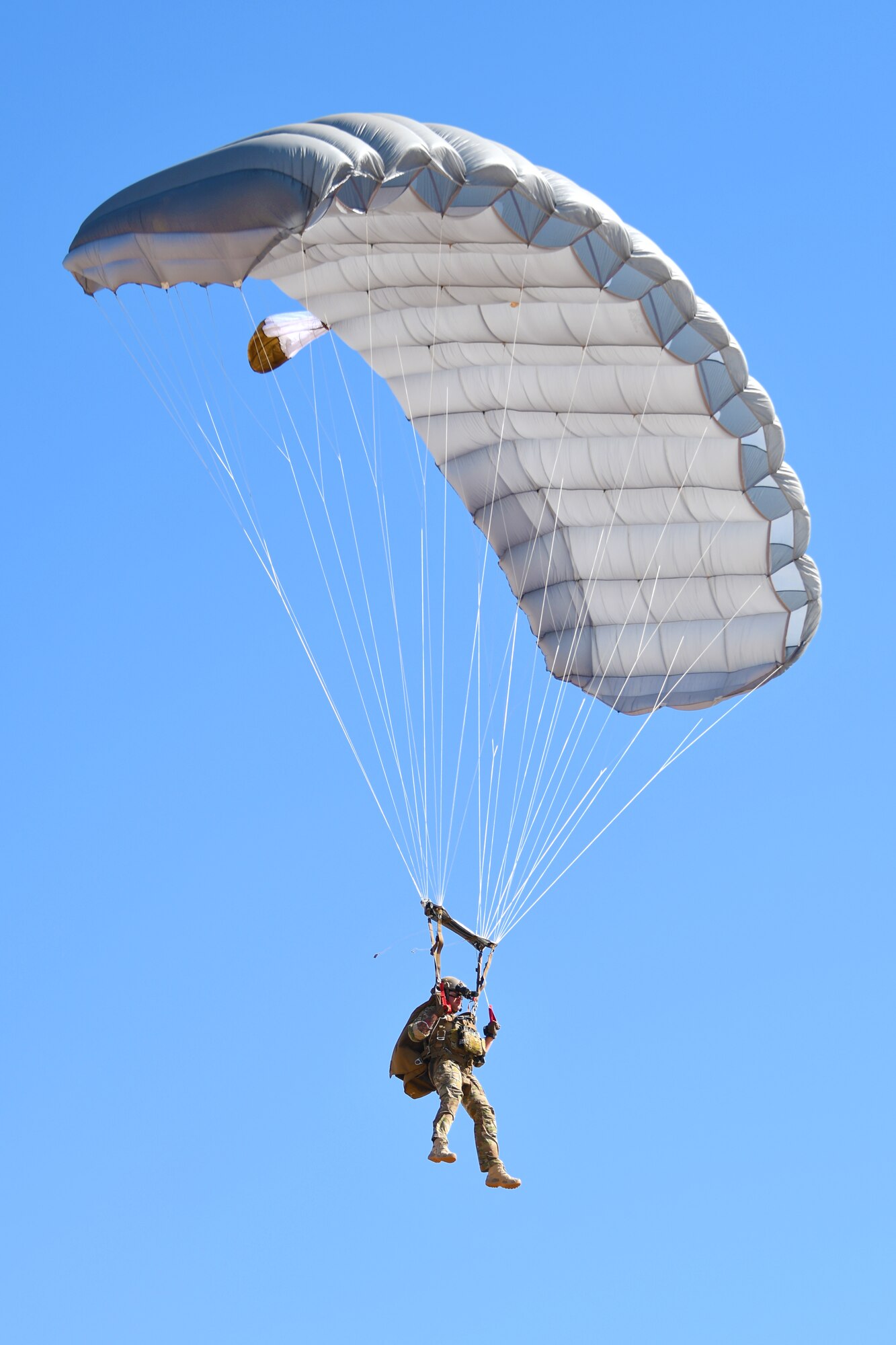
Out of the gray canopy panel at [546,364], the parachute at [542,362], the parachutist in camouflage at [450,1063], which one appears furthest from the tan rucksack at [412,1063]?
the gray canopy panel at [546,364]

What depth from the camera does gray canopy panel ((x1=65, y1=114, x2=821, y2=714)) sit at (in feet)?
43.4

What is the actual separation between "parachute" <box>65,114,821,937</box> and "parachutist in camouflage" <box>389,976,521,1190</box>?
89 cm

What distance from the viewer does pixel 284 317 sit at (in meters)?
15.7

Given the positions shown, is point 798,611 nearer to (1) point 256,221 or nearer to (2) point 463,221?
(2) point 463,221

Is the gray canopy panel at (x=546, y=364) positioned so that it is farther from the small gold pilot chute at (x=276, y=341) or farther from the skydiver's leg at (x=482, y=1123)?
the skydiver's leg at (x=482, y=1123)

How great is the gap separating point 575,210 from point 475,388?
8.79 ft

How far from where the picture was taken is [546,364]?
15.9 meters

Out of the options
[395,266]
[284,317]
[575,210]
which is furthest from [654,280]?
[284,317]

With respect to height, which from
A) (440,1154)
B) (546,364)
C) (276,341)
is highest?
(546,364)

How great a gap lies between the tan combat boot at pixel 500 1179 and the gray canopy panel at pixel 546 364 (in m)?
4.57

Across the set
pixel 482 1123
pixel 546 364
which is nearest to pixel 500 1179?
pixel 482 1123

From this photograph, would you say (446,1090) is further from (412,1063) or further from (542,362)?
(542,362)

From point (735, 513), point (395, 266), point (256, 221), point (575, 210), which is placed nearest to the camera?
point (256, 221)

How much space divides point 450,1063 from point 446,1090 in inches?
8.2
